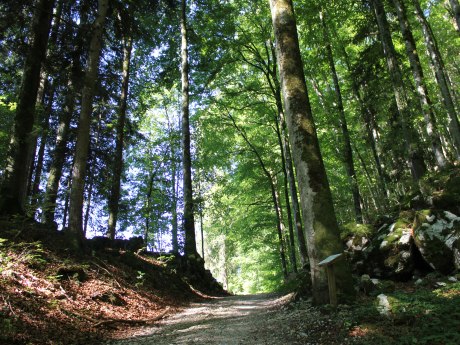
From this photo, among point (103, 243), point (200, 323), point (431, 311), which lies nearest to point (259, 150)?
point (103, 243)

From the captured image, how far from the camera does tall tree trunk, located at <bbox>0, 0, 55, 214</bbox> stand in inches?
316

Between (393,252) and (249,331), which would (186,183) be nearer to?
(393,252)

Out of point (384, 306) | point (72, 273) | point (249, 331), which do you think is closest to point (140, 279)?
point (72, 273)

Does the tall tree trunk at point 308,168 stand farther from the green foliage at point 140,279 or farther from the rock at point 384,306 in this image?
the green foliage at point 140,279

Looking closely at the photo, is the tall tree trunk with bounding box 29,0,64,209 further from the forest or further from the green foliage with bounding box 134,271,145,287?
the green foliage with bounding box 134,271,145,287

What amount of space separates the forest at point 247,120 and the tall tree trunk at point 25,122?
0.12 feet

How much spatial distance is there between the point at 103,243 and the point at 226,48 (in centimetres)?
1120

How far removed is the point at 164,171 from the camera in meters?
26.3

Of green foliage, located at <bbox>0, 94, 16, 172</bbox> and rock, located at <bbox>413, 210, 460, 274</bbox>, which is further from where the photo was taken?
green foliage, located at <bbox>0, 94, 16, 172</bbox>

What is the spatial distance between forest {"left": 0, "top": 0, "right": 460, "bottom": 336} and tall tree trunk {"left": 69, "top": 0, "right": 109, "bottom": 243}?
0.04 m

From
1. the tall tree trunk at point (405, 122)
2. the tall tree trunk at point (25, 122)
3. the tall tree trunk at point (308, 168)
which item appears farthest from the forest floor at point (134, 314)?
→ the tall tree trunk at point (405, 122)

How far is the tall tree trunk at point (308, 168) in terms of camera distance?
536cm

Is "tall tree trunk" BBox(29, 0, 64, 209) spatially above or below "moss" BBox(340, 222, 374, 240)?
above

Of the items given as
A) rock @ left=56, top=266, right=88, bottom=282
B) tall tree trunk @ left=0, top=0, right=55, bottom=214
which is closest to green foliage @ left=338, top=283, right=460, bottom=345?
rock @ left=56, top=266, right=88, bottom=282
